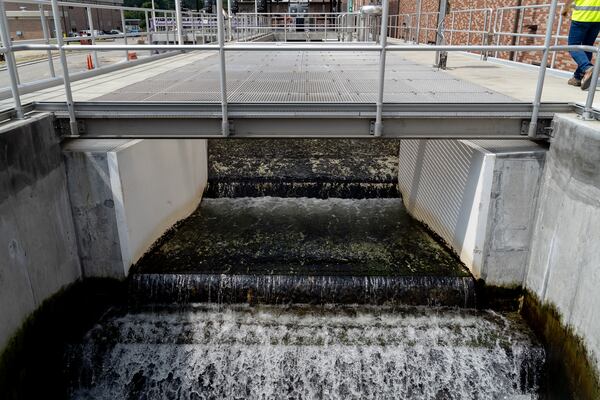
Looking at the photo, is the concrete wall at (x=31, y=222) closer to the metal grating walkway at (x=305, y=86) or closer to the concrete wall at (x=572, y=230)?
the metal grating walkway at (x=305, y=86)

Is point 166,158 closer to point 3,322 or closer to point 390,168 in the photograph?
Result: point 3,322

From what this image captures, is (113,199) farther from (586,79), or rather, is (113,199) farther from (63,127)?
(586,79)

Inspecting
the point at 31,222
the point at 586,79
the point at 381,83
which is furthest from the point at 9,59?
the point at 586,79

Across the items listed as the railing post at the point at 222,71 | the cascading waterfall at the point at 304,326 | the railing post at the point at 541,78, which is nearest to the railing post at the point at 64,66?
the railing post at the point at 222,71

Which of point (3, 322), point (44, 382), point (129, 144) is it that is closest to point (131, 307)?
point (44, 382)

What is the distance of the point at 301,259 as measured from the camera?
730 centimetres

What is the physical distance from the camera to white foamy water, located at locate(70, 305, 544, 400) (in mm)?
5551

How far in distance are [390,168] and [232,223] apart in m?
3.85

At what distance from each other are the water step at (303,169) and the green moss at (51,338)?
3788 mm

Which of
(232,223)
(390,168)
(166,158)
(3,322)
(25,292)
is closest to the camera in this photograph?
(3,322)

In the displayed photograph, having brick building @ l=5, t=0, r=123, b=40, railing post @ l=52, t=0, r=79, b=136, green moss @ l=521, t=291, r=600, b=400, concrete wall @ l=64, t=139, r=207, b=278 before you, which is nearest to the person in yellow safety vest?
green moss @ l=521, t=291, r=600, b=400

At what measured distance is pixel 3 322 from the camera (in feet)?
16.0

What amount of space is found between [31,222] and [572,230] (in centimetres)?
576

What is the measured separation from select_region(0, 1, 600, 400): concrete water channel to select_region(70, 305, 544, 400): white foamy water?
0.02 meters
